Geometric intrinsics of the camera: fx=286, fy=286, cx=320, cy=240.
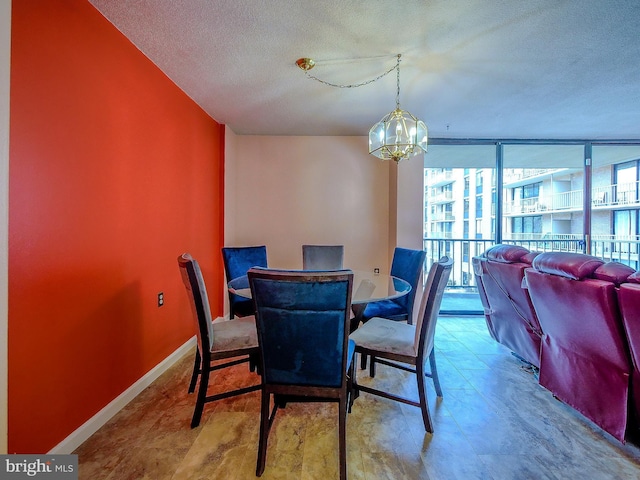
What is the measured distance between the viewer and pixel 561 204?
14.0 feet

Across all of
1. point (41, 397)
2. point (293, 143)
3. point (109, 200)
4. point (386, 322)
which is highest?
point (293, 143)

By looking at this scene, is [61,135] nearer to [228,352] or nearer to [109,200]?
[109,200]

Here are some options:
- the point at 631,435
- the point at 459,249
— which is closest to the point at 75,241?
the point at 631,435

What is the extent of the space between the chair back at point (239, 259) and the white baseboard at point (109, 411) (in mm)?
859

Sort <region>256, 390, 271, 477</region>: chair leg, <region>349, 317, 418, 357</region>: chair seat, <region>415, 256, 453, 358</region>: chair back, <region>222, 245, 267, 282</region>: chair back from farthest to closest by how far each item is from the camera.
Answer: <region>222, 245, 267, 282</region>: chair back < <region>349, 317, 418, 357</region>: chair seat < <region>415, 256, 453, 358</region>: chair back < <region>256, 390, 271, 477</region>: chair leg

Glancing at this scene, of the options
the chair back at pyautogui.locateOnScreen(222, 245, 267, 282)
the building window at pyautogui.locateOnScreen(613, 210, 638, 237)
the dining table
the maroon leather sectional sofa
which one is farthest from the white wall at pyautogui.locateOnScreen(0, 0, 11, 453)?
the building window at pyautogui.locateOnScreen(613, 210, 638, 237)

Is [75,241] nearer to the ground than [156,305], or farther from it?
farther from it

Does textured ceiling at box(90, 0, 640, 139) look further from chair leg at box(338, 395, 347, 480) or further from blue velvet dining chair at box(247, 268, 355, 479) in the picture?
chair leg at box(338, 395, 347, 480)

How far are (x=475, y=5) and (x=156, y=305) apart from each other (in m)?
2.92

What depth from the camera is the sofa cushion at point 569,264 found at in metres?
1.50

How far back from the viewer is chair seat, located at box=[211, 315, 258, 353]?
70.0 inches

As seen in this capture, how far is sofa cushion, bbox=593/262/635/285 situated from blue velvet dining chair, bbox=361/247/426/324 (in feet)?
3.95

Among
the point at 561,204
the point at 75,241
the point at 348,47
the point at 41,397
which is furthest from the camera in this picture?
the point at 561,204

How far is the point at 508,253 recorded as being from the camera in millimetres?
2180
